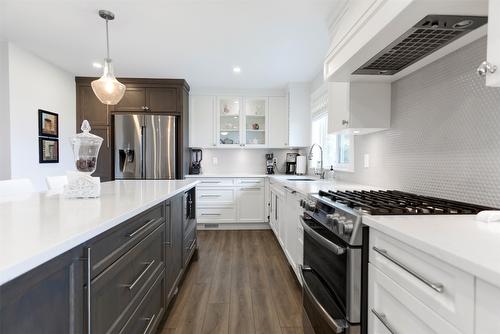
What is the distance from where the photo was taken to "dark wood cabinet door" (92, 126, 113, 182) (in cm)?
423

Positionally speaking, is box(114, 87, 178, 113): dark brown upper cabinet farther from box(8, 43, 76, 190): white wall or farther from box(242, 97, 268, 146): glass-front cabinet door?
box(242, 97, 268, 146): glass-front cabinet door

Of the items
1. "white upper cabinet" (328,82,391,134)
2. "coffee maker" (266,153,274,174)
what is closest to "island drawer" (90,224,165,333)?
"white upper cabinet" (328,82,391,134)

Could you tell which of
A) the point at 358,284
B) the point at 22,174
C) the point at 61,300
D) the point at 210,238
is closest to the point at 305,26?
the point at 358,284

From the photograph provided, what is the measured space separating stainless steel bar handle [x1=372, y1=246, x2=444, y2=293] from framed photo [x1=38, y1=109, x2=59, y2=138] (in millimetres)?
4015

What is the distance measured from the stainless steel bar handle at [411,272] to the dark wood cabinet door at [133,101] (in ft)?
13.4

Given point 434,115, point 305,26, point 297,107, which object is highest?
point 305,26

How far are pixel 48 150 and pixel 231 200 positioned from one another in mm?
2615

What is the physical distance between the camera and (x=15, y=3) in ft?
7.40

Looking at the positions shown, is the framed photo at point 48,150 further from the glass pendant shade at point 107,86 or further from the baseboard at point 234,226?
the baseboard at point 234,226

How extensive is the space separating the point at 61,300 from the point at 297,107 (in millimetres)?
4068

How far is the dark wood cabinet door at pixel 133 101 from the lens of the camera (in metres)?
4.21

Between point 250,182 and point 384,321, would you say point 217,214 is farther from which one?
point 384,321

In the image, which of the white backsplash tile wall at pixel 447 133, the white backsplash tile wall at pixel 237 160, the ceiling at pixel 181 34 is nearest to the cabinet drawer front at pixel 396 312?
the white backsplash tile wall at pixel 447 133

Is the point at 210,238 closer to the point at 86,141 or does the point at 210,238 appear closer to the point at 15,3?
the point at 86,141
